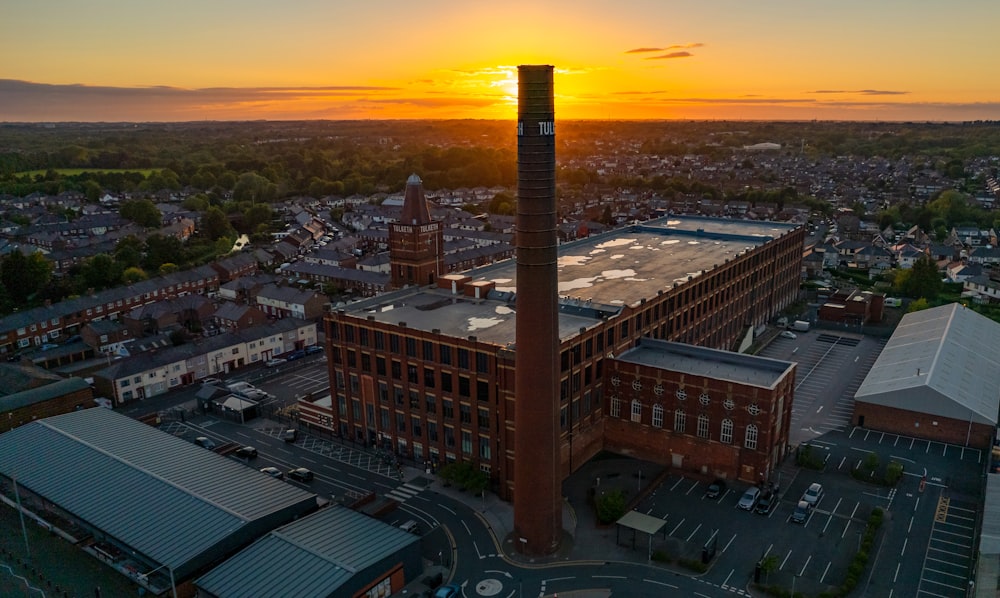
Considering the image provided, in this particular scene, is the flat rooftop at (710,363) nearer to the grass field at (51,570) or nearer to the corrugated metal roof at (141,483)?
the corrugated metal roof at (141,483)

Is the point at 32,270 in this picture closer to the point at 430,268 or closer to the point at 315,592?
the point at 430,268

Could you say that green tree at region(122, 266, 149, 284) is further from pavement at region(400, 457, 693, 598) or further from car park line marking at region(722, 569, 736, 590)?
car park line marking at region(722, 569, 736, 590)

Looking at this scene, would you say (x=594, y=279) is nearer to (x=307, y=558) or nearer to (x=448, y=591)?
(x=448, y=591)

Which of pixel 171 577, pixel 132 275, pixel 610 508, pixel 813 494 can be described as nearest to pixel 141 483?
pixel 171 577

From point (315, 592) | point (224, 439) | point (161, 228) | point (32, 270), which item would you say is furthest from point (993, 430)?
point (161, 228)

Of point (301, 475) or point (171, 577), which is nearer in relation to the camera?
point (171, 577)

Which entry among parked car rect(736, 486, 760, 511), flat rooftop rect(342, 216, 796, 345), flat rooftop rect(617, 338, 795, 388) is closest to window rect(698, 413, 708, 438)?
flat rooftop rect(617, 338, 795, 388)

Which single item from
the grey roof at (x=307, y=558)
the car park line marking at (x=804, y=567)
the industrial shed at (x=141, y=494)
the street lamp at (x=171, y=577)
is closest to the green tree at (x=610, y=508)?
the car park line marking at (x=804, y=567)
